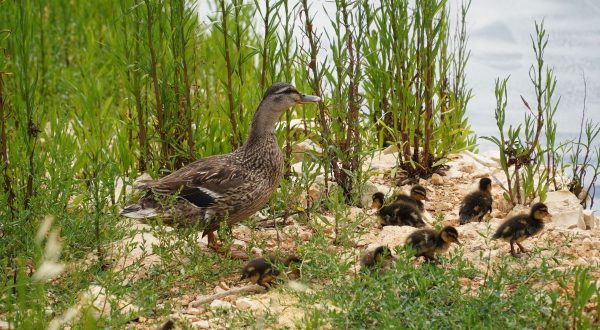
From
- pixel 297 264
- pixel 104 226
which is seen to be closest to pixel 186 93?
pixel 104 226

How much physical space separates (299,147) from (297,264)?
9.70ft

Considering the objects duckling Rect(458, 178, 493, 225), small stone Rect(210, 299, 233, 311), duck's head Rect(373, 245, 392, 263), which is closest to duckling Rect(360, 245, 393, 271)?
duck's head Rect(373, 245, 392, 263)

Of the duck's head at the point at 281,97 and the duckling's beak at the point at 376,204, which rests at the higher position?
the duck's head at the point at 281,97

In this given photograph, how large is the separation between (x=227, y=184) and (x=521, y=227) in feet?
6.36

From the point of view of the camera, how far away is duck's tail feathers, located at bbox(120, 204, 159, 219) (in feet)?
18.7

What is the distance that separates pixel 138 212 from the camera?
5.75 metres

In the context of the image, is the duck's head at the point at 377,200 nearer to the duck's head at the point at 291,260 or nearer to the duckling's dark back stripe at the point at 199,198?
the duckling's dark back stripe at the point at 199,198

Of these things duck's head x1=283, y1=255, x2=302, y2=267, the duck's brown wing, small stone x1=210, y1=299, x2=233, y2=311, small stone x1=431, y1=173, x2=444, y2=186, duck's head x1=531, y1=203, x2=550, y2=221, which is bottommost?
small stone x1=210, y1=299, x2=233, y2=311

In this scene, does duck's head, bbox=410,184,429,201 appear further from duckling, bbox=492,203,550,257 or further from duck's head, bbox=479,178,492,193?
duckling, bbox=492,203,550,257

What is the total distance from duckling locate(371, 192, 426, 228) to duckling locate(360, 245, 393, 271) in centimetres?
124

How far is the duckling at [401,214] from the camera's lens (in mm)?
6375

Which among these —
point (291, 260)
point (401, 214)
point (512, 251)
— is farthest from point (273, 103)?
point (512, 251)

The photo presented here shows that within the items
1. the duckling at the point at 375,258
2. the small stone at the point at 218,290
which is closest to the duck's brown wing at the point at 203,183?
the small stone at the point at 218,290

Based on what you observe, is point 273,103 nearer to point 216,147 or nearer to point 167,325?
point 216,147
